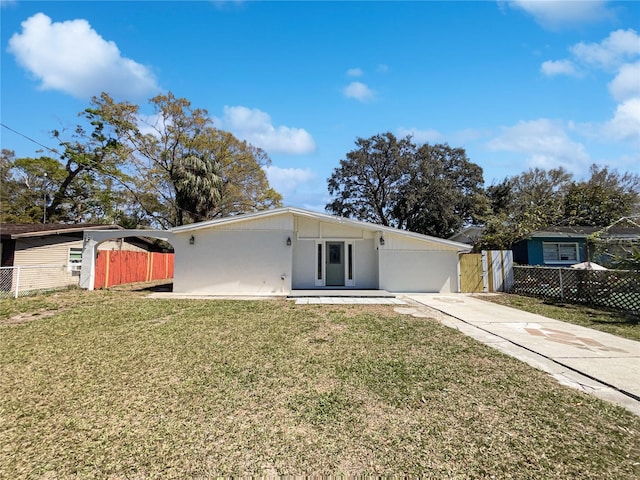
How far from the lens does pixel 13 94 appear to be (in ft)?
38.7

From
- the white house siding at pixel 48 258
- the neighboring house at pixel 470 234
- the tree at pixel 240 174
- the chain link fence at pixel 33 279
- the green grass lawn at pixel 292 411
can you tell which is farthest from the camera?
the tree at pixel 240 174

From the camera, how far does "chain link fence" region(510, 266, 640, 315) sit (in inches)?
347

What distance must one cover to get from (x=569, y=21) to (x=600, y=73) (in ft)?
8.98

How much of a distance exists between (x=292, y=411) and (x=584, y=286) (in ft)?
37.3

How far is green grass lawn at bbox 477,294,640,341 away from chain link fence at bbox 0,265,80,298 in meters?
16.1

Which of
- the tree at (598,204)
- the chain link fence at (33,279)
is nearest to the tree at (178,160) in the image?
Answer: the chain link fence at (33,279)

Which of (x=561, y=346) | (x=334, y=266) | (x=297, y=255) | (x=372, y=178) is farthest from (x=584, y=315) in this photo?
(x=372, y=178)

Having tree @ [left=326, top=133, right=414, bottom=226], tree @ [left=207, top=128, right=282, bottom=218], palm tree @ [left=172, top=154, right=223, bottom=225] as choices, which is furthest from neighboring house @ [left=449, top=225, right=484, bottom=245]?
palm tree @ [left=172, top=154, right=223, bottom=225]

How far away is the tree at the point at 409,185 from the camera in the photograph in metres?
27.6

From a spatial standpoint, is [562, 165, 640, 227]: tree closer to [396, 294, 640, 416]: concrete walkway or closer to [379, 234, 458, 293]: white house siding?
[379, 234, 458, 293]: white house siding

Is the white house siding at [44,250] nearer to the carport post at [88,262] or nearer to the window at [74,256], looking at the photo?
the window at [74,256]

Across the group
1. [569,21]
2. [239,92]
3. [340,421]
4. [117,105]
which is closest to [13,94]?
[239,92]

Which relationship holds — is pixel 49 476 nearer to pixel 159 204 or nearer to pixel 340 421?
pixel 340 421

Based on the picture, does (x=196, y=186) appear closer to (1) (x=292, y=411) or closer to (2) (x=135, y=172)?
(2) (x=135, y=172)
